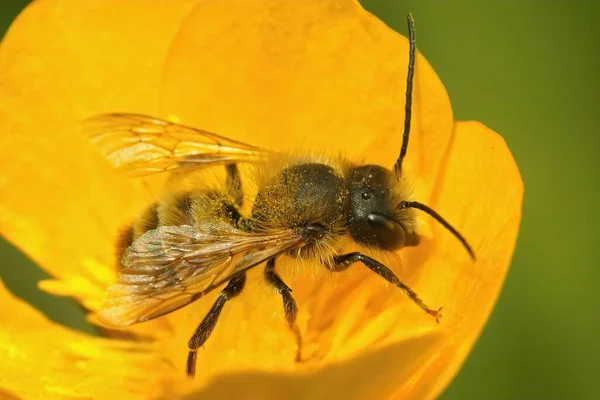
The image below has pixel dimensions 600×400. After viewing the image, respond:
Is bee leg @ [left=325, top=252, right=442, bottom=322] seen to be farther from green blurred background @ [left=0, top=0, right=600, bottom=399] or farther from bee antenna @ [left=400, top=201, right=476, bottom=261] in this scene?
green blurred background @ [left=0, top=0, right=600, bottom=399]

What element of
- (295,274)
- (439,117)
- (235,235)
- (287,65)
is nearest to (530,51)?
(439,117)

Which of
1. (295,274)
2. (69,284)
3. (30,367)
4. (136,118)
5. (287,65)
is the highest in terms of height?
(287,65)

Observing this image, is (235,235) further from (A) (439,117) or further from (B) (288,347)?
(A) (439,117)

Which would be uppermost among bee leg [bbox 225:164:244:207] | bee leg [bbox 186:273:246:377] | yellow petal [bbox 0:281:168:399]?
bee leg [bbox 225:164:244:207]

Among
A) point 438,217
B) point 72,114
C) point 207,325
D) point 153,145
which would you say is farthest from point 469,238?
point 72,114

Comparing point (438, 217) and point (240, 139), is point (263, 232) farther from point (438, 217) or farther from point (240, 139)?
point (240, 139)

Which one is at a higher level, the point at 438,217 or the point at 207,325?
the point at 438,217

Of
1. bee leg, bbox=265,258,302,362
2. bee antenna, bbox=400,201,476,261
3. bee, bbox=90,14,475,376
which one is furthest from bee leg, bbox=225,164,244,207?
bee antenna, bbox=400,201,476,261
